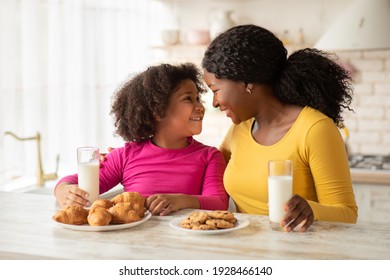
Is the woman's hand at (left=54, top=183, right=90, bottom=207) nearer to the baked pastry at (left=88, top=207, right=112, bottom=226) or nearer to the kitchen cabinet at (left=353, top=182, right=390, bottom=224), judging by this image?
the baked pastry at (left=88, top=207, right=112, bottom=226)

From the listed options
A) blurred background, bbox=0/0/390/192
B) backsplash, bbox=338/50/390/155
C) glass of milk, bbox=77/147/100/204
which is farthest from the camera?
backsplash, bbox=338/50/390/155

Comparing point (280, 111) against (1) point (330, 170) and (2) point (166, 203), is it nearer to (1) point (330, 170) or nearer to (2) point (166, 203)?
(1) point (330, 170)

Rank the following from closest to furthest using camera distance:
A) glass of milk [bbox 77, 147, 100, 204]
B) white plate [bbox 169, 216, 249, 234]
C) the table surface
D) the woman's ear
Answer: the table surface, white plate [bbox 169, 216, 249, 234], glass of milk [bbox 77, 147, 100, 204], the woman's ear

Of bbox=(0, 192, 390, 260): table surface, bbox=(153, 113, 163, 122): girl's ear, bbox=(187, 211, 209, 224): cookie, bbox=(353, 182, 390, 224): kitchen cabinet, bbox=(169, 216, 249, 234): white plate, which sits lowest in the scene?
bbox=(353, 182, 390, 224): kitchen cabinet

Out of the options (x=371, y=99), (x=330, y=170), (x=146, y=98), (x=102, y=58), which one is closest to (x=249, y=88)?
(x=330, y=170)

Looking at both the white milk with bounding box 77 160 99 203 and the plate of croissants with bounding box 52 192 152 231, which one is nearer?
the plate of croissants with bounding box 52 192 152 231

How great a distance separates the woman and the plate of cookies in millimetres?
358

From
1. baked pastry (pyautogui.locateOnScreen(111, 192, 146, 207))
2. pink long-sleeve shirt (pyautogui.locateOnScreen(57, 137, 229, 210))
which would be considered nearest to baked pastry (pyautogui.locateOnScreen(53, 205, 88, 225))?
baked pastry (pyautogui.locateOnScreen(111, 192, 146, 207))

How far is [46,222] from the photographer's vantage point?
1.82m

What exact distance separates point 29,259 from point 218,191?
35.1 inches

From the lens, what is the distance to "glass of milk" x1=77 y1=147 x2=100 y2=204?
6.36 ft

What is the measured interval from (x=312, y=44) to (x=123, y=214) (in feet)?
10.3

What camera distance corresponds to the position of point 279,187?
1.63 m

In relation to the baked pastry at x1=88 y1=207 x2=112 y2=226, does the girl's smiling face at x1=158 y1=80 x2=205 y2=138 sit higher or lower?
higher
